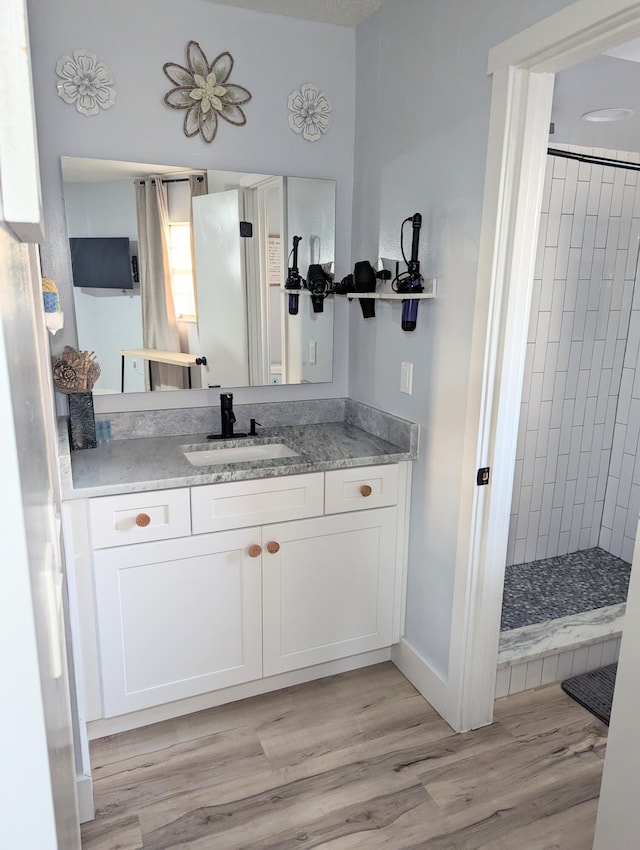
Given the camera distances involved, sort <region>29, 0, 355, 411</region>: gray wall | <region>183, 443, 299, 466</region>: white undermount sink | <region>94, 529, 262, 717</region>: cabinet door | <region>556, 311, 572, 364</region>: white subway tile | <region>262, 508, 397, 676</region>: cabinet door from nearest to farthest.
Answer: <region>94, 529, 262, 717</region>: cabinet door, <region>29, 0, 355, 411</region>: gray wall, <region>262, 508, 397, 676</region>: cabinet door, <region>183, 443, 299, 466</region>: white undermount sink, <region>556, 311, 572, 364</region>: white subway tile

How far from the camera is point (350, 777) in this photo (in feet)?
6.25

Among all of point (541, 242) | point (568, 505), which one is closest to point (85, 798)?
point (568, 505)

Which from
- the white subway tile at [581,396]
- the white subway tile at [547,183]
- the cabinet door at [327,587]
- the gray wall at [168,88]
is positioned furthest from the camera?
the white subway tile at [581,396]

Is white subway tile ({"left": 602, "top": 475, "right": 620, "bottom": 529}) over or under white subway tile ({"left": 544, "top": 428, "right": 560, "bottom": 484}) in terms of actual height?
under

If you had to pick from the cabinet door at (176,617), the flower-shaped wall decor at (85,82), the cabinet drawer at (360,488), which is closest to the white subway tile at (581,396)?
the cabinet drawer at (360,488)

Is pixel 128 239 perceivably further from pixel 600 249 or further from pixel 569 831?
pixel 569 831

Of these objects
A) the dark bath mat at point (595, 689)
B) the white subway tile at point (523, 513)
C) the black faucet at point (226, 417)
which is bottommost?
the dark bath mat at point (595, 689)

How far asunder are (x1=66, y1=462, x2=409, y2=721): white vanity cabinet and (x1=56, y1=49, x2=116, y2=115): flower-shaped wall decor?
1.37 m

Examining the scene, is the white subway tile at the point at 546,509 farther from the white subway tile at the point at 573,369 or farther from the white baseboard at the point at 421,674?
the white baseboard at the point at 421,674

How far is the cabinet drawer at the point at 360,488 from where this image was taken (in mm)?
2150

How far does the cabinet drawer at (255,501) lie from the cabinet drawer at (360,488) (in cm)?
5

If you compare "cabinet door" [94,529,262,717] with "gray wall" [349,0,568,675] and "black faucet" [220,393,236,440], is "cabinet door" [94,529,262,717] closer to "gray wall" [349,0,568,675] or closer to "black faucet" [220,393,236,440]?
"black faucet" [220,393,236,440]

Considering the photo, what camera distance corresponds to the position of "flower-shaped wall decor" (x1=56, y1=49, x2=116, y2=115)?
2.01 metres

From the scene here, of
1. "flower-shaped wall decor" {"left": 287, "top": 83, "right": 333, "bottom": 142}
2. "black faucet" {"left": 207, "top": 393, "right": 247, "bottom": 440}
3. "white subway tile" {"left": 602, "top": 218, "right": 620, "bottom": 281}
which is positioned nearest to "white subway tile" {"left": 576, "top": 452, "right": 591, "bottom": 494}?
"white subway tile" {"left": 602, "top": 218, "right": 620, "bottom": 281}
